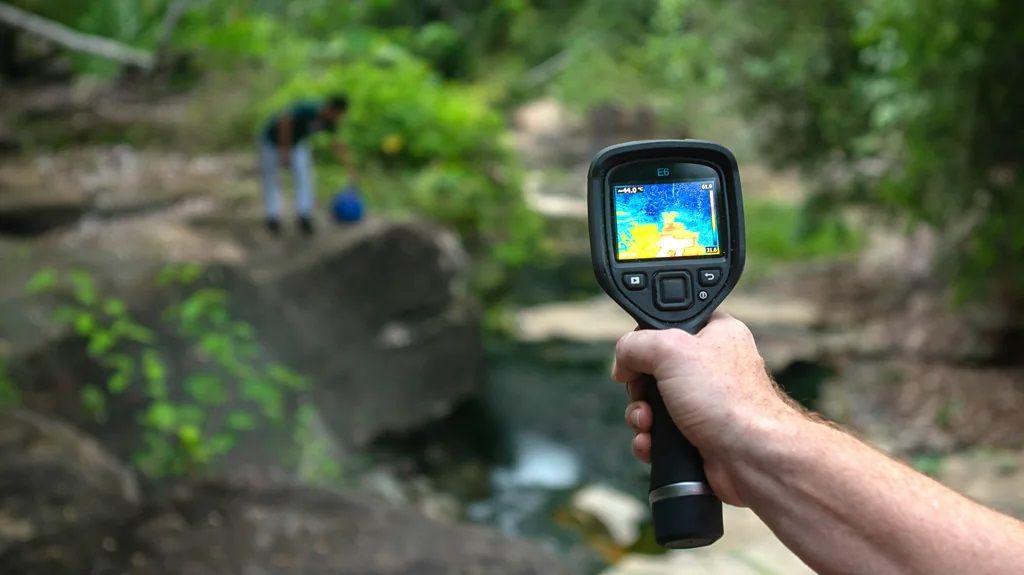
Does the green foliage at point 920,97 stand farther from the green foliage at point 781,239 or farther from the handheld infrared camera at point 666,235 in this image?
the handheld infrared camera at point 666,235

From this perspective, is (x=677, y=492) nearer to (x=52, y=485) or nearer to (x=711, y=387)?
(x=711, y=387)

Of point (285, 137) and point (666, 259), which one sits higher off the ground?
point (285, 137)

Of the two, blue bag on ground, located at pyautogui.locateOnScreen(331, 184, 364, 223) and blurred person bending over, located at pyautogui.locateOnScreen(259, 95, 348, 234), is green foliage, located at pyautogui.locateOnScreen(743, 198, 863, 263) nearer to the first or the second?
blue bag on ground, located at pyautogui.locateOnScreen(331, 184, 364, 223)

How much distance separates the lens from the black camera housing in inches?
39.3

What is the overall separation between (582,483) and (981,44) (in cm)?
309

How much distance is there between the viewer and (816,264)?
1095cm

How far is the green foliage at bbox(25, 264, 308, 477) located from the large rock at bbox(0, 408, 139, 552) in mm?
525

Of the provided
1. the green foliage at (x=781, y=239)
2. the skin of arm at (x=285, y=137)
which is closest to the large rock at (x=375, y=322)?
the skin of arm at (x=285, y=137)

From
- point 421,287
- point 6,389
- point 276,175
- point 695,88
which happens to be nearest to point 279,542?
point 6,389

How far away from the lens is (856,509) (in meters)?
0.88

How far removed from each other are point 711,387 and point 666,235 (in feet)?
0.57

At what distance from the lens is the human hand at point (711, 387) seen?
0.94m

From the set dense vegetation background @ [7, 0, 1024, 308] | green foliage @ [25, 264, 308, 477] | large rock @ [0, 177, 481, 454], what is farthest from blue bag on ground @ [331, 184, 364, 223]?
green foliage @ [25, 264, 308, 477]

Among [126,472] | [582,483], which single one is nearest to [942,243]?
[582,483]
